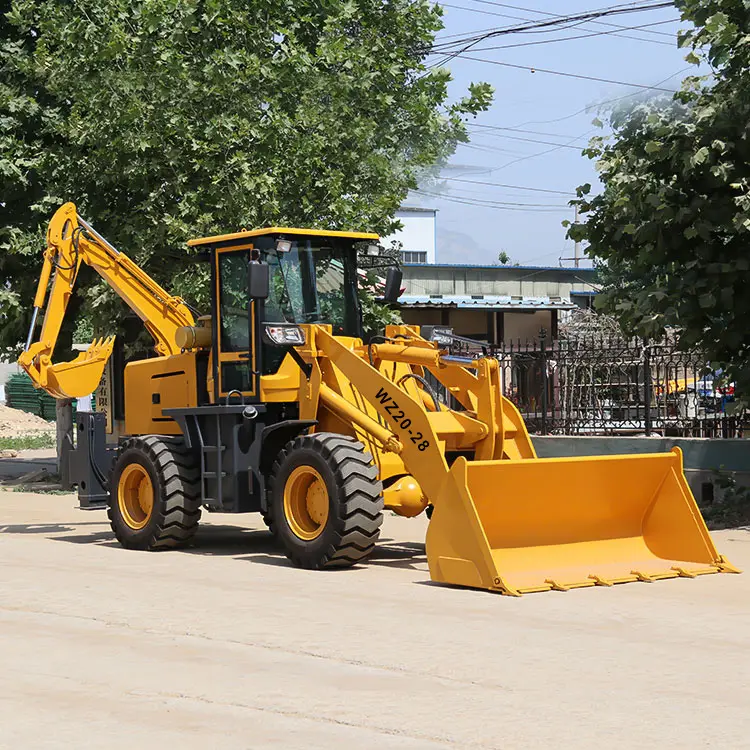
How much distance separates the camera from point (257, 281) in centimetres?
1352

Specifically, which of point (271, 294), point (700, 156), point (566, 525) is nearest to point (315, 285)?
point (271, 294)

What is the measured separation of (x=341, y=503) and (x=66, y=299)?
21.0ft

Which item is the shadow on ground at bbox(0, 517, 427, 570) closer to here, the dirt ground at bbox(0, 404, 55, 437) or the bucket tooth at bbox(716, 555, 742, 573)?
the bucket tooth at bbox(716, 555, 742, 573)

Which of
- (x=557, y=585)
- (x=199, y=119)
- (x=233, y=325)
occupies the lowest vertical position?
(x=557, y=585)

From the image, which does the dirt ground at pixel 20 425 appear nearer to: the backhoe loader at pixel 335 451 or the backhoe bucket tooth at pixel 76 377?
the backhoe bucket tooth at pixel 76 377

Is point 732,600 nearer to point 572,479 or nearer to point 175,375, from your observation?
point 572,479

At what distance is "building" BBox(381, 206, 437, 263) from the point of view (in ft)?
284

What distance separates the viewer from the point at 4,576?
41.3 ft

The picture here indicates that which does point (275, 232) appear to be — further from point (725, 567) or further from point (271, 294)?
point (725, 567)

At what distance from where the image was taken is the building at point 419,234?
86688 mm

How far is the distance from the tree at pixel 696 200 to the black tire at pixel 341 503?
5.18 meters

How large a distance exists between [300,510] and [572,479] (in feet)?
8.47

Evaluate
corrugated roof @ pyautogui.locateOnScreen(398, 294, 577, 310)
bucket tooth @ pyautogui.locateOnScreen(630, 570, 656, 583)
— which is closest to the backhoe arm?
bucket tooth @ pyautogui.locateOnScreen(630, 570, 656, 583)

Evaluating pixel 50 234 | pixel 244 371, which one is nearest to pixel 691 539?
pixel 244 371
